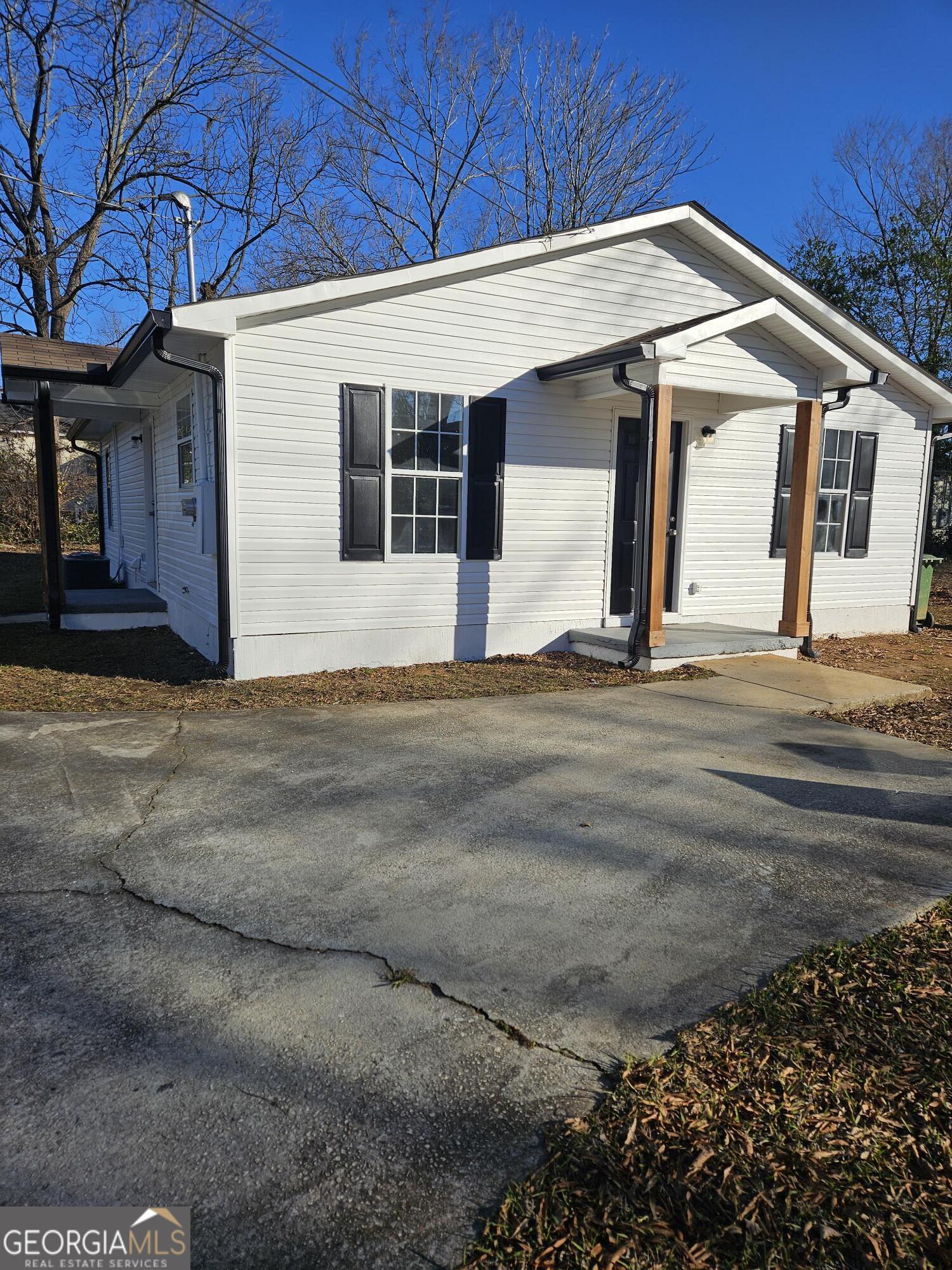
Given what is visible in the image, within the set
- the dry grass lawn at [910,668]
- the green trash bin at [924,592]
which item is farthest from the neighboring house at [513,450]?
the green trash bin at [924,592]

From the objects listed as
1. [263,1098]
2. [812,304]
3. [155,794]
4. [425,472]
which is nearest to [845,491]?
[812,304]

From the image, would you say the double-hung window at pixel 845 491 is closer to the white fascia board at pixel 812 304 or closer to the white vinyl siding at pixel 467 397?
the white fascia board at pixel 812 304

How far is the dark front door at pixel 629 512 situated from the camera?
29.1 feet

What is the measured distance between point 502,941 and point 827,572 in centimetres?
901

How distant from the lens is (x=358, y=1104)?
210 centimetres

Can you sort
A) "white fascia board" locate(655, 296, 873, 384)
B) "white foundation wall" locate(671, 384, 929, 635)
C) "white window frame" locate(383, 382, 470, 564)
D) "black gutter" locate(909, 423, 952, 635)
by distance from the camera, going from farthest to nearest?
1. "black gutter" locate(909, 423, 952, 635)
2. "white foundation wall" locate(671, 384, 929, 635)
3. "white window frame" locate(383, 382, 470, 564)
4. "white fascia board" locate(655, 296, 873, 384)

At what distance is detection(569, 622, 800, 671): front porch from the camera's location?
25.7ft

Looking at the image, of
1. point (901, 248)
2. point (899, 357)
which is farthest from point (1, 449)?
point (901, 248)

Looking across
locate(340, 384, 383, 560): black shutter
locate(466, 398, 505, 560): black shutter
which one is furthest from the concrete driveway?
locate(466, 398, 505, 560): black shutter

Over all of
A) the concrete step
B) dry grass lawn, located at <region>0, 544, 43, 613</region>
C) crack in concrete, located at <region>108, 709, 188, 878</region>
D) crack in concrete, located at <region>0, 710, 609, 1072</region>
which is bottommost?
crack in concrete, located at <region>108, 709, 188, 878</region>

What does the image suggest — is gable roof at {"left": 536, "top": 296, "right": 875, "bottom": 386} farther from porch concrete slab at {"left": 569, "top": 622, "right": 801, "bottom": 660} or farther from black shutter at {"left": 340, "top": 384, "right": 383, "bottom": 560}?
porch concrete slab at {"left": 569, "top": 622, "right": 801, "bottom": 660}

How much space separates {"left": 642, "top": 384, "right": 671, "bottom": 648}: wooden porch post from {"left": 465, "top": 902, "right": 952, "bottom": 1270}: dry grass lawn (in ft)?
17.5

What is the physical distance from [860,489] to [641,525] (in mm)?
4511
